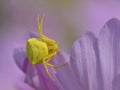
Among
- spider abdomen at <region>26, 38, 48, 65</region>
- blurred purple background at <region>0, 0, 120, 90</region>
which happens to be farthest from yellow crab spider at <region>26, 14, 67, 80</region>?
blurred purple background at <region>0, 0, 120, 90</region>

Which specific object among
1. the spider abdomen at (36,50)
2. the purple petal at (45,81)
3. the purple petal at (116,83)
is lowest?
the purple petal at (116,83)

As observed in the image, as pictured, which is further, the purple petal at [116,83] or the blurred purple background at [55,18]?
the blurred purple background at [55,18]

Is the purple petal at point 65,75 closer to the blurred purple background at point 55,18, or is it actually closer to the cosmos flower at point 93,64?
the cosmos flower at point 93,64

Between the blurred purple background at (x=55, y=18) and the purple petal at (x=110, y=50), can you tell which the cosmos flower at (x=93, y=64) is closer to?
the purple petal at (x=110, y=50)

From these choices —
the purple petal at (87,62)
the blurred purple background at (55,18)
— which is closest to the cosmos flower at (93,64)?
the purple petal at (87,62)

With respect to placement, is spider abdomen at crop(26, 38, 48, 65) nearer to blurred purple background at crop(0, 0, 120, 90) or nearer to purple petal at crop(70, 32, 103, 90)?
purple petal at crop(70, 32, 103, 90)

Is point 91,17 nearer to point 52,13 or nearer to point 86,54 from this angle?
point 52,13

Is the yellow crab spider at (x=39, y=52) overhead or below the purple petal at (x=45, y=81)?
overhead
